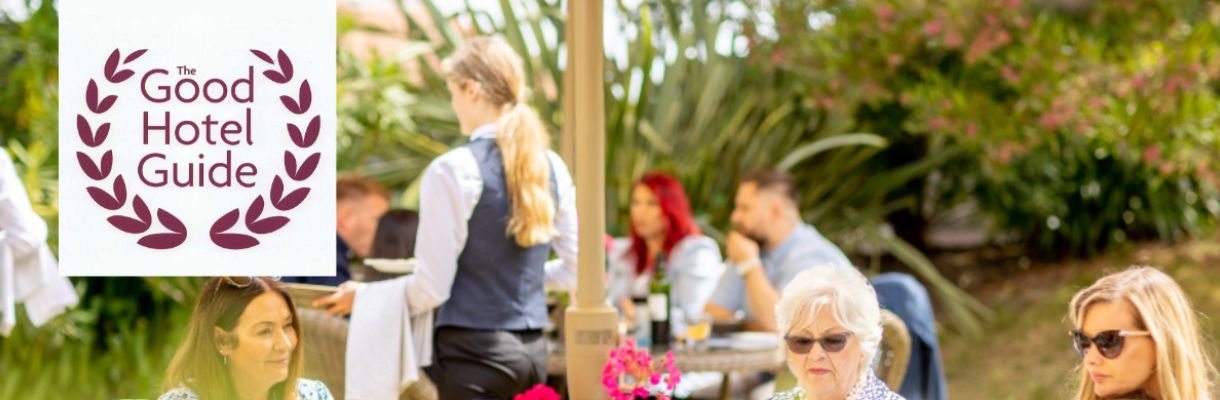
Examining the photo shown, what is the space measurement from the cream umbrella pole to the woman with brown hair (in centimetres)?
67

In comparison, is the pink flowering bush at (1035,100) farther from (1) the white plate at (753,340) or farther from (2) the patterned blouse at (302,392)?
(2) the patterned blouse at (302,392)

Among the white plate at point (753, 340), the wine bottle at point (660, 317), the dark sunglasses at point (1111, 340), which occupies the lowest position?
the white plate at point (753, 340)

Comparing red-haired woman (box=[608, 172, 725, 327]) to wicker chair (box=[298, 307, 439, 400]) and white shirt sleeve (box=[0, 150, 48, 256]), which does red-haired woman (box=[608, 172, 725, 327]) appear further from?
white shirt sleeve (box=[0, 150, 48, 256])

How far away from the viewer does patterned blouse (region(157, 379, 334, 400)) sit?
2.48 meters

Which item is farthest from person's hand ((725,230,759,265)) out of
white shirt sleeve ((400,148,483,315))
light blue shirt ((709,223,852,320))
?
white shirt sleeve ((400,148,483,315))

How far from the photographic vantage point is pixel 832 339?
2.69m

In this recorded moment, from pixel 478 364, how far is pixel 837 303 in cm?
97

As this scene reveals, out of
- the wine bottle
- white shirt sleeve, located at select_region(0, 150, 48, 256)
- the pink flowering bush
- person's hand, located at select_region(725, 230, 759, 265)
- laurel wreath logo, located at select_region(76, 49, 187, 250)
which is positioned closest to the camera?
laurel wreath logo, located at select_region(76, 49, 187, 250)

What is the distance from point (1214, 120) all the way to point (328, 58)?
5.68 meters

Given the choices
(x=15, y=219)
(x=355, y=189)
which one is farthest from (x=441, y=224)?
(x=355, y=189)

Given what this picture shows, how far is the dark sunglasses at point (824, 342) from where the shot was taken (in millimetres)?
2689

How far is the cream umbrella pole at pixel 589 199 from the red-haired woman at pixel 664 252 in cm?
227

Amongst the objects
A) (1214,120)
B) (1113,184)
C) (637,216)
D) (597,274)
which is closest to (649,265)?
(637,216)

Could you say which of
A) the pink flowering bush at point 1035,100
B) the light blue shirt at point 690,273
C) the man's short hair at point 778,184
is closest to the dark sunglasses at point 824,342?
the light blue shirt at point 690,273
